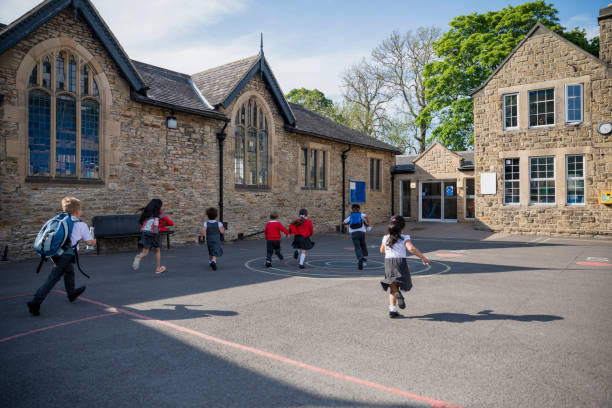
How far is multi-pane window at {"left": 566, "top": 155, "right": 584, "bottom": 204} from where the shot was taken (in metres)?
18.6

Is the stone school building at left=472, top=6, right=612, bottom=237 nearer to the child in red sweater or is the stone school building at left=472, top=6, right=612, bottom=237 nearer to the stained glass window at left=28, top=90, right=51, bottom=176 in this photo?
the child in red sweater

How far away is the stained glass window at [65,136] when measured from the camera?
12359 mm

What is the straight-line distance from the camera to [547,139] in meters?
A: 19.2

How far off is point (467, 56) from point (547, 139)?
1202 cm

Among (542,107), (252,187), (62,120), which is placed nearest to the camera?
(62,120)

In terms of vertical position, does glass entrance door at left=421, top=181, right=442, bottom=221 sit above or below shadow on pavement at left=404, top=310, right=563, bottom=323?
above

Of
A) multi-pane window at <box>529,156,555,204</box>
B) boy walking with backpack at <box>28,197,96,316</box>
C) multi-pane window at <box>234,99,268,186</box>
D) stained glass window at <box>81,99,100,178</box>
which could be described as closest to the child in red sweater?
boy walking with backpack at <box>28,197,96,316</box>

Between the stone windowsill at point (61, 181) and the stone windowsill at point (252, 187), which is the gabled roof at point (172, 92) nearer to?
the stone windowsill at point (252, 187)

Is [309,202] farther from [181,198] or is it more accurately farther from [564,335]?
[564,335]

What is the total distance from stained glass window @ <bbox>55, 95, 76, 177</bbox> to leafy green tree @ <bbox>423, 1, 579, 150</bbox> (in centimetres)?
2449

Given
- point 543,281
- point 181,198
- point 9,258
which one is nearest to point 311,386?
point 543,281

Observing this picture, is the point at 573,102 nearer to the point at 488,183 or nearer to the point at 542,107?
the point at 542,107

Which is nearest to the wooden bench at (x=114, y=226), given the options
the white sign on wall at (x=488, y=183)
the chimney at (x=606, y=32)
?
the white sign on wall at (x=488, y=183)

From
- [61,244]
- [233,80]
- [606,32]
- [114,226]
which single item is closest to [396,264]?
[61,244]
